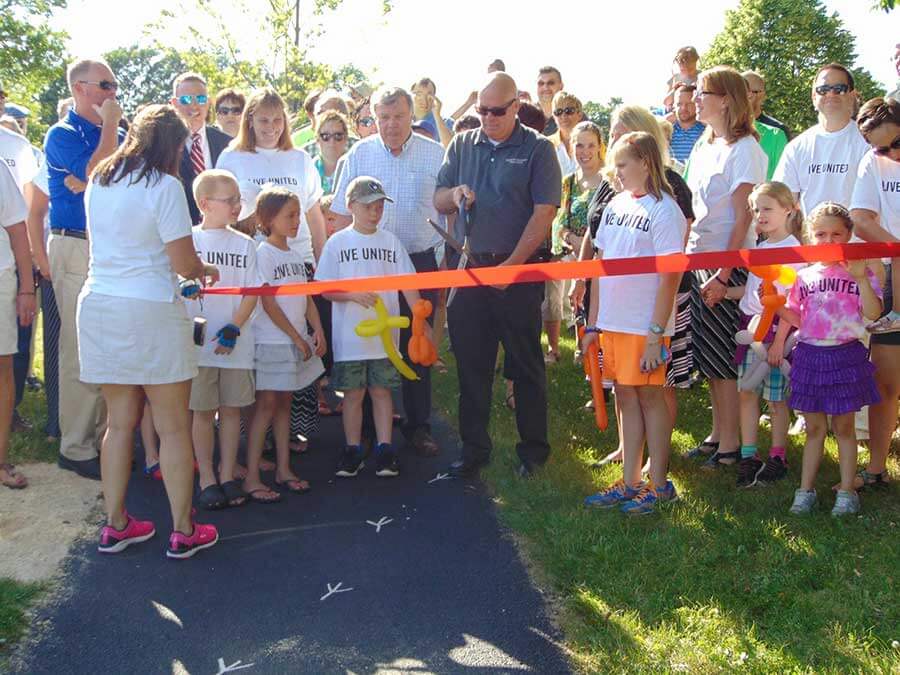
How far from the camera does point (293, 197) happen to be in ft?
19.3

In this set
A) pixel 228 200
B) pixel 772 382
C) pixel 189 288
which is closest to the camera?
pixel 189 288

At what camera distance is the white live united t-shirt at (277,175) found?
6539mm

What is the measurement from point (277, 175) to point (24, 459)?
2663mm

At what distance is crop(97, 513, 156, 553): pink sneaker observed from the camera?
4812 millimetres

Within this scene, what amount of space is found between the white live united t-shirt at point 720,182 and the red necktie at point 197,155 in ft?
12.1

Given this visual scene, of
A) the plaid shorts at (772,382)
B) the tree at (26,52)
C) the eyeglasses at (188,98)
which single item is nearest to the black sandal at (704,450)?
the plaid shorts at (772,382)

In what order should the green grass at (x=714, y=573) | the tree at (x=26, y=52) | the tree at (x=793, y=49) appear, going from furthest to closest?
the tree at (x=26, y=52)
the tree at (x=793, y=49)
the green grass at (x=714, y=573)

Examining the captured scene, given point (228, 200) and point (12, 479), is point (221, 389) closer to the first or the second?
point (228, 200)

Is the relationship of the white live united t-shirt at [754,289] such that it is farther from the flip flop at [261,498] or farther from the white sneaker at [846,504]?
the flip flop at [261,498]

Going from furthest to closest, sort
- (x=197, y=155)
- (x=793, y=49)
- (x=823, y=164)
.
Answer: (x=793, y=49) → (x=197, y=155) → (x=823, y=164)

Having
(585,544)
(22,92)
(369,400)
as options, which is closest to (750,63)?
(369,400)

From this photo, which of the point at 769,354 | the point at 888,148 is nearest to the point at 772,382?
the point at 769,354

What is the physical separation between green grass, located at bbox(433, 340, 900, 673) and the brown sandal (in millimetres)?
2958

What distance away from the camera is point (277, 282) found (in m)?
5.91
